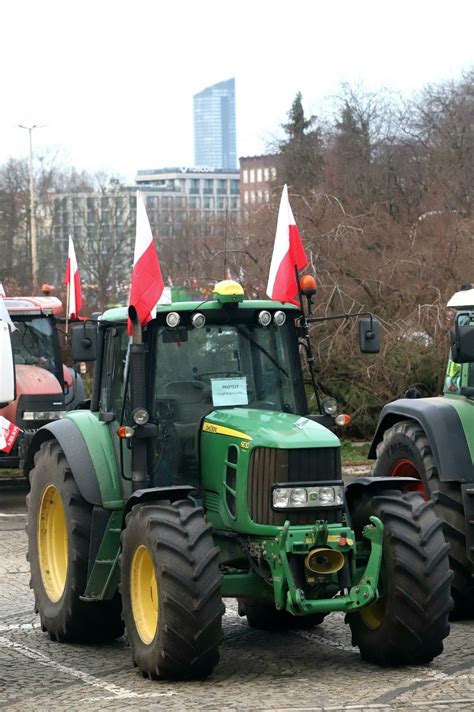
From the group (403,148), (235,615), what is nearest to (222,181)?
(403,148)

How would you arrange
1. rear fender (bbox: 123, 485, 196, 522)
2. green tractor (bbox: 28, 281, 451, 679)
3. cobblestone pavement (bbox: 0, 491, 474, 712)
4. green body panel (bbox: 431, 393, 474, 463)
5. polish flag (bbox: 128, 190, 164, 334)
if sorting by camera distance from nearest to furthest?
cobblestone pavement (bbox: 0, 491, 474, 712) → green tractor (bbox: 28, 281, 451, 679) → rear fender (bbox: 123, 485, 196, 522) → polish flag (bbox: 128, 190, 164, 334) → green body panel (bbox: 431, 393, 474, 463)

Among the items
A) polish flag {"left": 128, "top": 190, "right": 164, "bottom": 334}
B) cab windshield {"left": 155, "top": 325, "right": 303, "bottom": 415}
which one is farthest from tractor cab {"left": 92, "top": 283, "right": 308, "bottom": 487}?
polish flag {"left": 128, "top": 190, "right": 164, "bottom": 334}

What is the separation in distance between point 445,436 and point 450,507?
0.51 metres

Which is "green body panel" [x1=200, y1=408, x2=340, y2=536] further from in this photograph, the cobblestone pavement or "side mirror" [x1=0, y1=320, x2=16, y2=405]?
"side mirror" [x1=0, y1=320, x2=16, y2=405]

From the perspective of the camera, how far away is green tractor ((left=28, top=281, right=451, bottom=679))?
7441 mm

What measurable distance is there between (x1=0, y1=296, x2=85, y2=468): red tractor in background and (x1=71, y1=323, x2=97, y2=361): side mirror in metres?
7.58

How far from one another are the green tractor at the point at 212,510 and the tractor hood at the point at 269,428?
0.04ft

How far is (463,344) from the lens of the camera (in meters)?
8.84

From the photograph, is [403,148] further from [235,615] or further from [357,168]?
[235,615]

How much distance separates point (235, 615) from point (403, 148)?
42.6 m

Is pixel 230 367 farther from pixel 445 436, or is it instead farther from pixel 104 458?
pixel 445 436

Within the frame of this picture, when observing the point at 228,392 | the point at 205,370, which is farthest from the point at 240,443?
the point at 205,370

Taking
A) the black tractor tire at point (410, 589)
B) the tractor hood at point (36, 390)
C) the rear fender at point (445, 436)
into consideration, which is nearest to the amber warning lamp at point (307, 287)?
the rear fender at point (445, 436)

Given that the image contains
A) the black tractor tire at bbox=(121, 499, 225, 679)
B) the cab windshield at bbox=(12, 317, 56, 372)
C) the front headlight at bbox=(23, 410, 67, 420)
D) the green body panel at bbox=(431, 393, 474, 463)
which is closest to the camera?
the black tractor tire at bbox=(121, 499, 225, 679)
